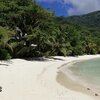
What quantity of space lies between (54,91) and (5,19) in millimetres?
26526

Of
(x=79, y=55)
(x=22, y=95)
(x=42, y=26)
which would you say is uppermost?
(x=42, y=26)

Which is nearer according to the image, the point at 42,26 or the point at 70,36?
the point at 42,26

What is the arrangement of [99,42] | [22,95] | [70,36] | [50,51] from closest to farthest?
[22,95] < [50,51] < [70,36] < [99,42]

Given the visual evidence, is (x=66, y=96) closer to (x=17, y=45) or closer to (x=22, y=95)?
(x=22, y=95)

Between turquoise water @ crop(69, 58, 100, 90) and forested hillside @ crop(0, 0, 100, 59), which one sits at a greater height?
forested hillside @ crop(0, 0, 100, 59)

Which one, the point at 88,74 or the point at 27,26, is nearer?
the point at 88,74

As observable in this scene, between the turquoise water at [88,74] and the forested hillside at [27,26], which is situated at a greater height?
the forested hillside at [27,26]

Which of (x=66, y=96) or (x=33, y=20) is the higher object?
(x=33, y=20)

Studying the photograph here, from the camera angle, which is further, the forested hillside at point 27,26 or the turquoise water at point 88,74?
the forested hillside at point 27,26

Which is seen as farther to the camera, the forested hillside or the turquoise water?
the forested hillside

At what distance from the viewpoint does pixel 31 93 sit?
14.4 metres

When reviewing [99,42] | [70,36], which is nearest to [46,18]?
[70,36]

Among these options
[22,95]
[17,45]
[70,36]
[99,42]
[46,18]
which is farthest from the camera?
[99,42]

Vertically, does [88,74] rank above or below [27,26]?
below
